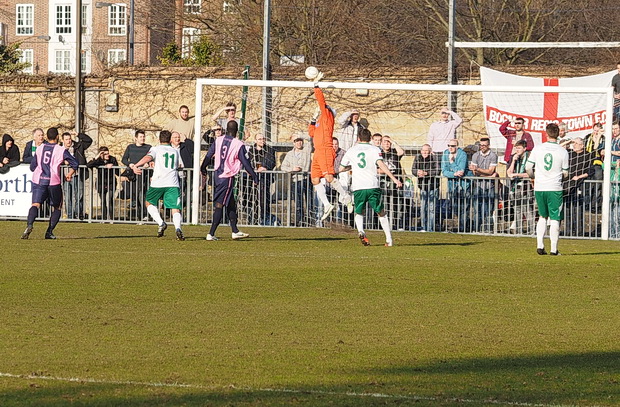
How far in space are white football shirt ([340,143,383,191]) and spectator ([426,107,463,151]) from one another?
5297 millimetres

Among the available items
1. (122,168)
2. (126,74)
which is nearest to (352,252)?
(122,168)

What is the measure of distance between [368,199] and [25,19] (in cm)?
6299

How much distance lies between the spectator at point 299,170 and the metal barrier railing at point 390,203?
0.02 metres

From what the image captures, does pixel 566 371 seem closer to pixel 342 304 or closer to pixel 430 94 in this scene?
pixel 342 304

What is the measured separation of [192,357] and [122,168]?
52.0ft

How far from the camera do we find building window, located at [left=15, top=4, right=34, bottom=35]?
7706cm

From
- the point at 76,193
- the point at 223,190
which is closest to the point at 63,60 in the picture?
the point at 76,193

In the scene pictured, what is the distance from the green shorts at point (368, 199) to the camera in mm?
18375

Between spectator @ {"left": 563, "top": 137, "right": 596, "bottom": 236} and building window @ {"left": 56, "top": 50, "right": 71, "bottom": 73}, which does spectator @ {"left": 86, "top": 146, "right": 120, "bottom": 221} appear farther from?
building window @ {"left": 56, "top": 50, "right": 71, "bottom": 73}

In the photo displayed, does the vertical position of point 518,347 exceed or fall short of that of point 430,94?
it falls short

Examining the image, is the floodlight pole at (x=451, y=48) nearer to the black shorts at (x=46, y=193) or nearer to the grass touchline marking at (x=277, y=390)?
A: the black shorts at (x=46, y=193)

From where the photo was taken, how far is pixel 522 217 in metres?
22.7

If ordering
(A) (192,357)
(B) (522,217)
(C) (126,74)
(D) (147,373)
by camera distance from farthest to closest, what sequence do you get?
(C) (126,74) < (B) (522,217) < (A) (192,357) < (D) (147,373)

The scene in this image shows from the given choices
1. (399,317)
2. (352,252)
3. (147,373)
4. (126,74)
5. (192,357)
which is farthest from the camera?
(126,74)
